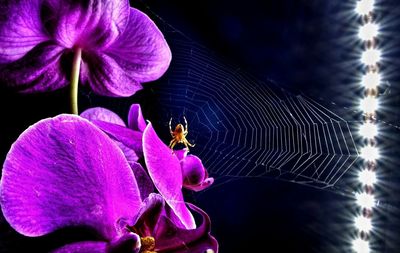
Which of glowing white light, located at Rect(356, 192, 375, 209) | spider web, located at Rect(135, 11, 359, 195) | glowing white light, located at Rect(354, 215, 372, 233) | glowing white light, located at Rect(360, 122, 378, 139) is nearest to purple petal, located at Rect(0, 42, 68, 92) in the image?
spider web, located at Rect(135, 11, 359, 195)

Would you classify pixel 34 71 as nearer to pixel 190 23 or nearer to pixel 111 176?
pixel 111 176

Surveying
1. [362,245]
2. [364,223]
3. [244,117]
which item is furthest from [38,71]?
[244,117]

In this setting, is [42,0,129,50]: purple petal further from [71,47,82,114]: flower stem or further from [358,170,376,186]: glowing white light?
[358,170,376,186]: glowing white light

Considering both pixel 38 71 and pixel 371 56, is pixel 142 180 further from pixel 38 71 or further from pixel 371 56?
pixel 371 56

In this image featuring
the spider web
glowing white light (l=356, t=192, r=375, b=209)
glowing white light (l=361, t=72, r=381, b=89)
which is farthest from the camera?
glowing white light (l=356, t=192, r=375, b=209)

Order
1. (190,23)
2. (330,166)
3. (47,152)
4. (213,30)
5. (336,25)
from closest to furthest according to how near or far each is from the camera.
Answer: (47,152) → (190,23) → (213,30) → (336,25) → (330,166)

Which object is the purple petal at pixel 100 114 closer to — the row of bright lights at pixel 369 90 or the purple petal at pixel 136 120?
the purple petal at pixel 136 120

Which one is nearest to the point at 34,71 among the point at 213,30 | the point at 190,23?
the point at 190,23
